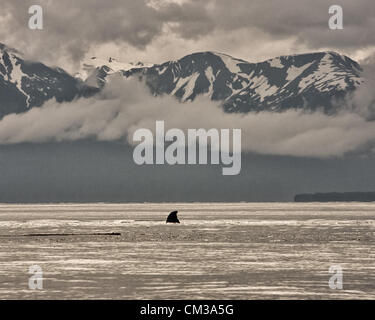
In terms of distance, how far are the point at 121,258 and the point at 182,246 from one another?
724 inches

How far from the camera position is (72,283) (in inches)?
2293

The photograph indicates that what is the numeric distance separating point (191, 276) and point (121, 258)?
1964cm

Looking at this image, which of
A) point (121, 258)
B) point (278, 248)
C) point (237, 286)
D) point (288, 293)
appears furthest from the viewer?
point (278, 248)

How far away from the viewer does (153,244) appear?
338 ft

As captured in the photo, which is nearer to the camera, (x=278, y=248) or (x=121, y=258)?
(x=121, y=258)

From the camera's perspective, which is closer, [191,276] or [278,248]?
[191,276]
